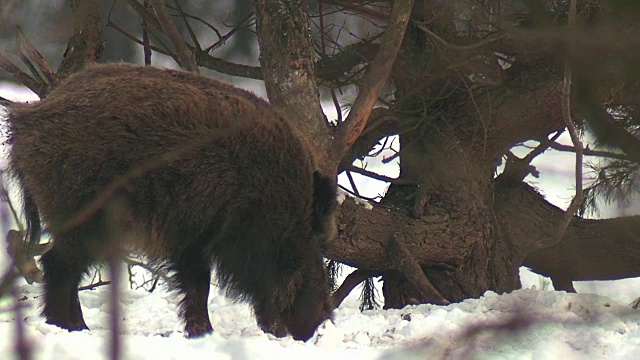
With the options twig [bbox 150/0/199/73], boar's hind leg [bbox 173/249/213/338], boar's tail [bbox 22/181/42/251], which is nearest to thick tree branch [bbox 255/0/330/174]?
twig [bbox 150/0/199/73]

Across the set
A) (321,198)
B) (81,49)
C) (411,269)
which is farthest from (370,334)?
(81,49)

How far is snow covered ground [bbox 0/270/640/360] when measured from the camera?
285cm

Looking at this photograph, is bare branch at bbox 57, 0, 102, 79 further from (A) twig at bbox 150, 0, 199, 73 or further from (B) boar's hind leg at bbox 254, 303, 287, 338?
(B) boar's hind leg at bbox 254, 303, 287, 338

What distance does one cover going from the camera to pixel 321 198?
4262mm

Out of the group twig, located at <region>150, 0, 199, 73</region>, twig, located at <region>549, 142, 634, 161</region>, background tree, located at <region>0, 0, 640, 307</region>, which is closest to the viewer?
twig, located at <region>549, 142, 634, 161</region>

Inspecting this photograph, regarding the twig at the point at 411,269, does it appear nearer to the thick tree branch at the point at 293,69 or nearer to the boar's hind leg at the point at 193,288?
the thick tree branch at the point at 293,69

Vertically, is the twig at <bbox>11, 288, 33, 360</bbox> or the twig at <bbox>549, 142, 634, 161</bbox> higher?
the twig at <bbox>549, 142, 634, 161</bbox>

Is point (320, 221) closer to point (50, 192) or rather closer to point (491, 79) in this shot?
point (50, 192)

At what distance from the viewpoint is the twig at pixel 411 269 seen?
5.57 m

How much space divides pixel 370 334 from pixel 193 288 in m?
0.93

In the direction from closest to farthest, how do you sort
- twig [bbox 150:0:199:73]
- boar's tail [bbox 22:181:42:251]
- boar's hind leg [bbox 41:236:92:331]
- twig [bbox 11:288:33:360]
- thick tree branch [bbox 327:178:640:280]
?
twig [bbox 11:288:33:360]
boar's hind leg [bbox 41:236:92:331]
boar's tail [bbox 22:181:42:251]
twig [bbox 150:0:199:73]
thick tree branch [bbox 327:178:640:280]

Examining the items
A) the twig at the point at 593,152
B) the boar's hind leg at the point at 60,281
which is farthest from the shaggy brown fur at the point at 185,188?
Result: the twig at the point at 593,152

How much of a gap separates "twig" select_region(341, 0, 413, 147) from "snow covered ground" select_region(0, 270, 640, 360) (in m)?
1.17

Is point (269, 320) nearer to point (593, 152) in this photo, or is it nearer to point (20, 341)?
point (593, 152)
